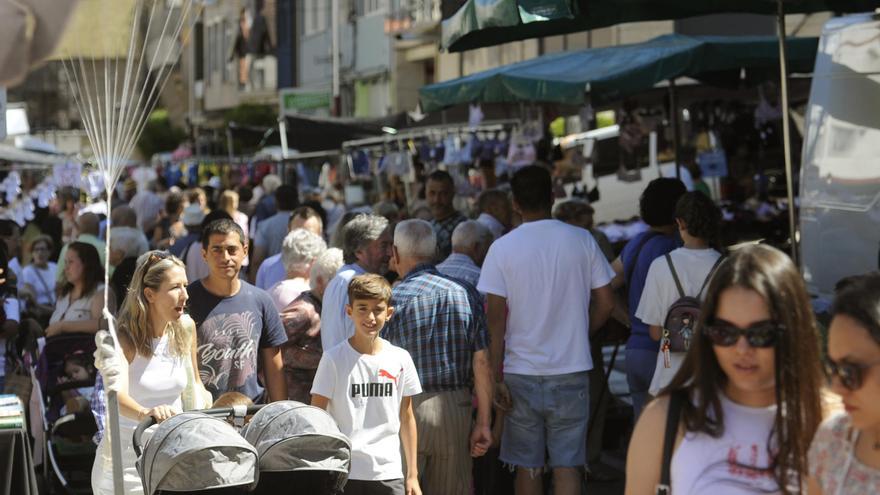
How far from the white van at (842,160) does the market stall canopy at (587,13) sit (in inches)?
17.7

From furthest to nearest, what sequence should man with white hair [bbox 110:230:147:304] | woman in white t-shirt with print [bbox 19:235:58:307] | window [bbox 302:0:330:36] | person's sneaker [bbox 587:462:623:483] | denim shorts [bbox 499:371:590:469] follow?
window [bbox 302:0:330:36] → woman in white t-shirt with print [bbox 19:235:58:307] → man with white hair [bbox 110:230:147:304] → person's sneaker [bbox 587:462:623:483] → denim shorts [bbox 499:371:590:469]

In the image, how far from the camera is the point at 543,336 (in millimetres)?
7473

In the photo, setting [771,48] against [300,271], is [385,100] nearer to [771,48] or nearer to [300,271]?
[771,48]

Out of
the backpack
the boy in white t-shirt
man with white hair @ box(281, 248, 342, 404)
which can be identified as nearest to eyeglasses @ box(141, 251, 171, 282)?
the boy in white t-shirt

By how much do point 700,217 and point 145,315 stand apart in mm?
2831

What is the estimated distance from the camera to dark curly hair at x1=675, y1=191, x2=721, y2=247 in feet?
23.5

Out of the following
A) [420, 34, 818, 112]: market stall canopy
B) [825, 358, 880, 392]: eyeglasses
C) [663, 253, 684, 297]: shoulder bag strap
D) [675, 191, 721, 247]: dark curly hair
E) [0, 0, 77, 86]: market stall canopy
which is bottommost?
[663, 253, 684, 297]: shoulder bag strap

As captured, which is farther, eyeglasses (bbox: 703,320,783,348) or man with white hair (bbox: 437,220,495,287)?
man with white hair (bbox: 437,220,495,287)

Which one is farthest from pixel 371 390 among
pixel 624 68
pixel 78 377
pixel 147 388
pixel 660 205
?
pixel 624 68

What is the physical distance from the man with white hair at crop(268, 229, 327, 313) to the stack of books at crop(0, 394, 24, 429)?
1924 millimetres

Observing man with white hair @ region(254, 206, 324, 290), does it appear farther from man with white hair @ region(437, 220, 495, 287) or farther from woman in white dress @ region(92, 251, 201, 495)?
woman in white dress @ region(92, 251, 201, 495)

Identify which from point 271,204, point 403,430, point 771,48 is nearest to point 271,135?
point 271,204

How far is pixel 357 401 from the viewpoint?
6188 mm

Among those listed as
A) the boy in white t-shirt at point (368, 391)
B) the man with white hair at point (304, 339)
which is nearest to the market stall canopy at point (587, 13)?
the man with white hair at point (304, 339)
